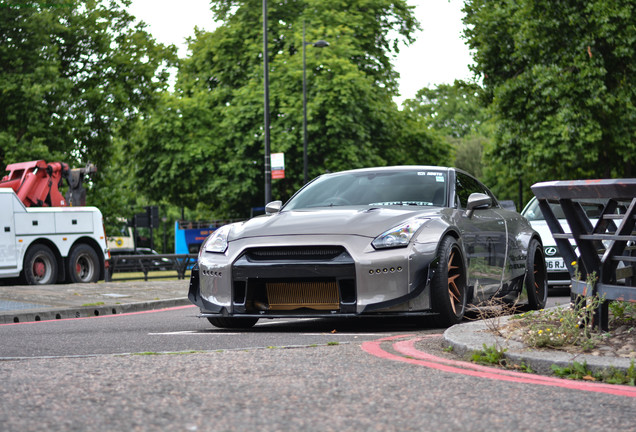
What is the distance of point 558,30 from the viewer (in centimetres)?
2917

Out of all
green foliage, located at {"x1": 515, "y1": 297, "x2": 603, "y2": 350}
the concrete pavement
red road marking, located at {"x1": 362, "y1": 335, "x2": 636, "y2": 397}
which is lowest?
the concrete pavement

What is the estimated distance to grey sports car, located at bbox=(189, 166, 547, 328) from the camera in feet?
25.9

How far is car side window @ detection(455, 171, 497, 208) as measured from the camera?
9.55m

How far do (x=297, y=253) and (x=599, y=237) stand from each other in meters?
2.55

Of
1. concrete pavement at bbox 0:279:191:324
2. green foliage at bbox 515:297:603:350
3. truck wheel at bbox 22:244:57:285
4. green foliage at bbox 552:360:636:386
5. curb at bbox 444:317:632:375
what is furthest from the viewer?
truck wheel at bbox 22:244:57:285

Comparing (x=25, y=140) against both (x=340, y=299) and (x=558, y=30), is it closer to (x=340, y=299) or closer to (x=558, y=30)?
(x=558, y=30)

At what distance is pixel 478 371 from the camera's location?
5688 mm

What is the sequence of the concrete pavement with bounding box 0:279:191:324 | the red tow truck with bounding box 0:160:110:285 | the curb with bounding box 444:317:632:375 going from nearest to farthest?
the curb with bounding box 444:317:632:375
the concrete pavement with bounding box 0:279:191:324
the red tow truck with bounding box 0:160:110:285

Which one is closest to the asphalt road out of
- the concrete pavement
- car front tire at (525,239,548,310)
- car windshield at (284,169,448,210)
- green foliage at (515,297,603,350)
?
green foliage at (515,297,603,350)

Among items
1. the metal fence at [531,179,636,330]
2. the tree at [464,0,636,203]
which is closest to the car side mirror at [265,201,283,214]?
the metal fence at [531,179,636,330]

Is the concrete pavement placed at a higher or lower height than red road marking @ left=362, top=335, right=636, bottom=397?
lower

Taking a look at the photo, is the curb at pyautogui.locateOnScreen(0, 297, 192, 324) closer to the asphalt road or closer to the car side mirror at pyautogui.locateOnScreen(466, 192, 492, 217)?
the asphalt road

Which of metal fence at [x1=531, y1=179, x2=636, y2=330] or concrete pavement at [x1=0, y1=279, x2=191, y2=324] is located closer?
metal fence at [x1=531, y1=179, x2=636, y2=330]

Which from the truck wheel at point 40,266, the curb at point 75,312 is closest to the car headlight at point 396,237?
the curb at point 75,312
